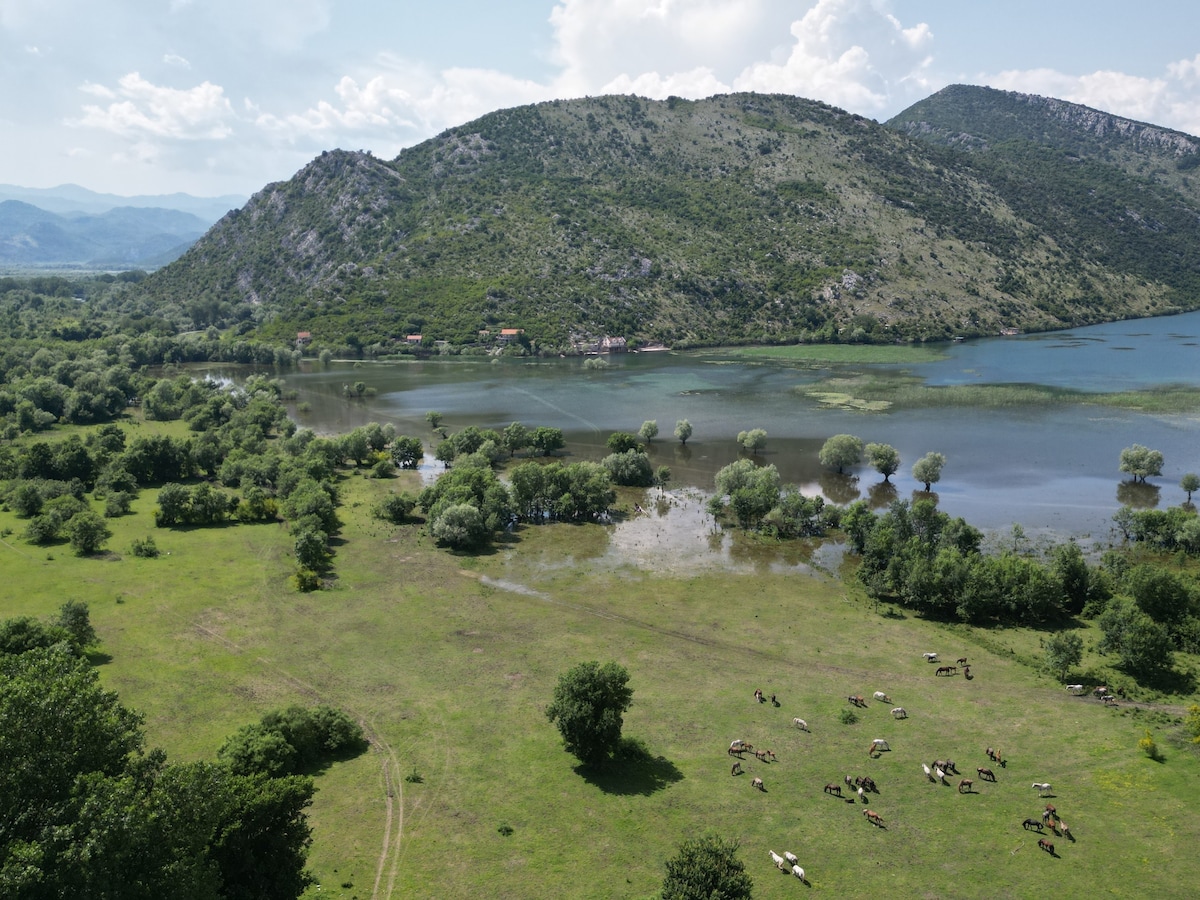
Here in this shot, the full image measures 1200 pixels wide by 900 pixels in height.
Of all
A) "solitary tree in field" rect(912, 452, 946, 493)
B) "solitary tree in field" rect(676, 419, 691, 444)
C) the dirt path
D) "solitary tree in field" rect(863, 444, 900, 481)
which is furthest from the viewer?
"solitary tree in field" rect(676, 419, 691, 444)

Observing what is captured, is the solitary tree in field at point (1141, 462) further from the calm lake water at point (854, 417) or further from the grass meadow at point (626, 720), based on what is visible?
the grass meadow at point (626, 720)

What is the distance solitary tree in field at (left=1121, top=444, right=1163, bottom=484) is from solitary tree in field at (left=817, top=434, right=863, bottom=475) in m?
30.1

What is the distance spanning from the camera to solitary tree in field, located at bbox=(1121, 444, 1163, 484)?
87.8 meters

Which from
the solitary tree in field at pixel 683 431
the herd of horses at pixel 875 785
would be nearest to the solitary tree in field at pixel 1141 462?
the solitary tree in field at pixel 683 431

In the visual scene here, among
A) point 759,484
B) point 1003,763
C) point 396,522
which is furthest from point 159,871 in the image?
point 759,484

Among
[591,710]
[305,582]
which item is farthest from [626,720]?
[305,582]

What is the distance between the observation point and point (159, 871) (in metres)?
22.6

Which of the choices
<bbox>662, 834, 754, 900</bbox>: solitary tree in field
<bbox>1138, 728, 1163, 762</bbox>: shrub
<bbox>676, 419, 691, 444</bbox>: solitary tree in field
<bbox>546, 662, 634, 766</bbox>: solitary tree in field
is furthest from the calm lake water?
<bbox>662, 834, 754, 900</bbox>: solitary tree in field

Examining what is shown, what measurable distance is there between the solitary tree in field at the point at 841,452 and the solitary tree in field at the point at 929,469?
864 cm

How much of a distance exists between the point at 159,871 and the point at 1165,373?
625 ft

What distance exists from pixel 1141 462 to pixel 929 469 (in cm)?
2467

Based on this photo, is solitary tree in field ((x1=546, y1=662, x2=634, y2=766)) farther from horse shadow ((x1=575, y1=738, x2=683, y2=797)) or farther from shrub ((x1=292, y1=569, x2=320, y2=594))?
shrub ((x1=292, y1=569, x2=320, y2=594))

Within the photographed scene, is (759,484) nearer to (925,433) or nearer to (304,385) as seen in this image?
(925,433)

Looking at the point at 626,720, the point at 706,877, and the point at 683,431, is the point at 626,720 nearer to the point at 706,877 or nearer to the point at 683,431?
the point at 706,877
